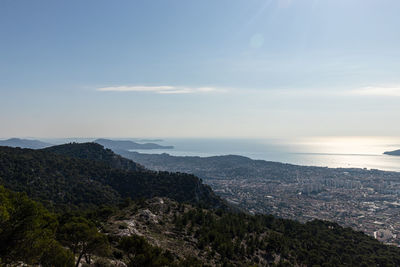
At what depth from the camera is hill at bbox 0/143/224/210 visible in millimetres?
70062

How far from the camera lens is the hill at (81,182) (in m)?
70.1

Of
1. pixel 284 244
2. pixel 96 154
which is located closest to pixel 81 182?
pixel 96 154

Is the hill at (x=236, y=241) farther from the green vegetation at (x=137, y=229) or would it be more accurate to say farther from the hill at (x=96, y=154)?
the hill at (x=96, y=154)

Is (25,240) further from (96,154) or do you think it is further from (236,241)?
(96,154)

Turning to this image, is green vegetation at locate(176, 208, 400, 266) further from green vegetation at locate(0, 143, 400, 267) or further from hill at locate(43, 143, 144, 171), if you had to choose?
hill at locate(43, 143, 144, 171)

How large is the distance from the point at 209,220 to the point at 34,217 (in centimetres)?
3777

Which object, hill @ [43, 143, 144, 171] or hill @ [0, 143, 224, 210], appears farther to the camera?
hill @ [43, 143, 144, 171]

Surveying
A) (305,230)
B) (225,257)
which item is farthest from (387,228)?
(225,257)

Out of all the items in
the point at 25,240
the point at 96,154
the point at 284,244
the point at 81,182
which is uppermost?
the point at 25,240

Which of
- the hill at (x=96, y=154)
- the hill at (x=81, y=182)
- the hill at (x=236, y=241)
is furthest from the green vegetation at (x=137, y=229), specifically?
the hill at (x=96, y=154)

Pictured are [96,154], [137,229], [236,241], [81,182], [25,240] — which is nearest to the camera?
[25,240]

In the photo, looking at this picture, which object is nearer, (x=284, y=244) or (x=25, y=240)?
(x=25, y=240)

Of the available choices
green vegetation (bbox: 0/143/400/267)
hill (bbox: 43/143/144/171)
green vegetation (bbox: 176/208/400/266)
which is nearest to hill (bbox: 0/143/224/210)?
green vegetation (bbox: 0/143/400/267)

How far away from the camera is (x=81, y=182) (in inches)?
3273
